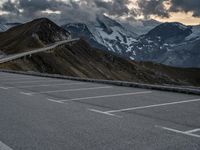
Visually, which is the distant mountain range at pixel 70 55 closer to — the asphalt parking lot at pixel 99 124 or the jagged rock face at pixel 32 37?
the jagged rock face at pixel 32 37

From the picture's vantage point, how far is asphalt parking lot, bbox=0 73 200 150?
7.46 m

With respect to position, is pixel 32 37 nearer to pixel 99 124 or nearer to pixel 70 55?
pixel 70 55

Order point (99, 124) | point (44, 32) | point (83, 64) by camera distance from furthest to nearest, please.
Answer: point (44, 32), point (83, 64), point (99, 124)

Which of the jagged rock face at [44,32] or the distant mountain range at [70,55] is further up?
the jagged rock face at [44,32]

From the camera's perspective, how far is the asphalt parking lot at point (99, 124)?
7.46m

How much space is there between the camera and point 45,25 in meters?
195

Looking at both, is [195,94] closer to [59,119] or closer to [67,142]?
[59,119]

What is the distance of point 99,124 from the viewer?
31.2 ft

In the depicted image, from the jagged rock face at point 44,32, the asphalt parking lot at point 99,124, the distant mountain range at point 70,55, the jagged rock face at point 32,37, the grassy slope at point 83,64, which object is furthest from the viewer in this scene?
the jagged rock face at point 44,32

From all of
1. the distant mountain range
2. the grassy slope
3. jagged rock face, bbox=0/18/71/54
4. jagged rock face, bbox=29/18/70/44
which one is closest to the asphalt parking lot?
the grassy slope

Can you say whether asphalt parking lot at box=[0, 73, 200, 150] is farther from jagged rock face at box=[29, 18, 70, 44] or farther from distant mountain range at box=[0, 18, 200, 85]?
jagged rock face at box=[29, 18, 70, 44]

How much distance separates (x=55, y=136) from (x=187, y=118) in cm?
421

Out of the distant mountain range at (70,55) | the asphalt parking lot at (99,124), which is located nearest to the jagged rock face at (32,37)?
the distant mountain range at (70,55)

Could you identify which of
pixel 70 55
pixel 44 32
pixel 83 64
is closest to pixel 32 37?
pixel 70 55
